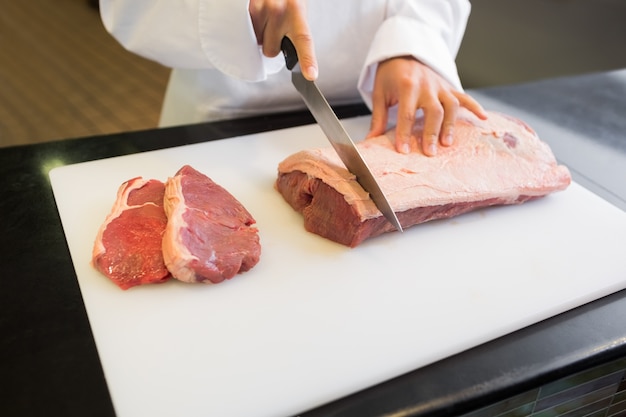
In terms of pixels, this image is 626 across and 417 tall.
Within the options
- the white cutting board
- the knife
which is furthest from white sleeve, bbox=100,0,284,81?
the white cutting board

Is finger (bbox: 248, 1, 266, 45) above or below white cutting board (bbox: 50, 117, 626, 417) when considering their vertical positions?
above

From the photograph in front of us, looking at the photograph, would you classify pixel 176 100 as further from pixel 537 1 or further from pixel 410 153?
pixel 537 1

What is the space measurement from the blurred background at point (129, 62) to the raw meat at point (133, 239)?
8.44 feet

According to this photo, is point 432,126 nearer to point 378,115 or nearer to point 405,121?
point 405,121

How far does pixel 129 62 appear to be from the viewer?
15.1ft

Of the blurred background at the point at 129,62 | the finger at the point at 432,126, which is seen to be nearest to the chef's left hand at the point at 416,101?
the finger at the point at 432,126

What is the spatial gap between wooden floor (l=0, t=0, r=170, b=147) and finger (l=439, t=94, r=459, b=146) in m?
2.59

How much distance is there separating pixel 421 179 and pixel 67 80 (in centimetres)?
369

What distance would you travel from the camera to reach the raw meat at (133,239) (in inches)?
39.8

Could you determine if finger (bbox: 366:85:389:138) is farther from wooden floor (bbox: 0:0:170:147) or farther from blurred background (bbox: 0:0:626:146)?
wooden floor (bbox: 0:0:170:147)

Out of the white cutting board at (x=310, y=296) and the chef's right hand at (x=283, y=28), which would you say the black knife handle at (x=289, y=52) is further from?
the white cutting board at (x=310, y=296)

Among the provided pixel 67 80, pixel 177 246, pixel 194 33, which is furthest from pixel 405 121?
pixel 67 80

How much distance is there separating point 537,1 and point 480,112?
2.12 metres

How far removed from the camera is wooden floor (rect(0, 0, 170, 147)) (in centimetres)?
363
